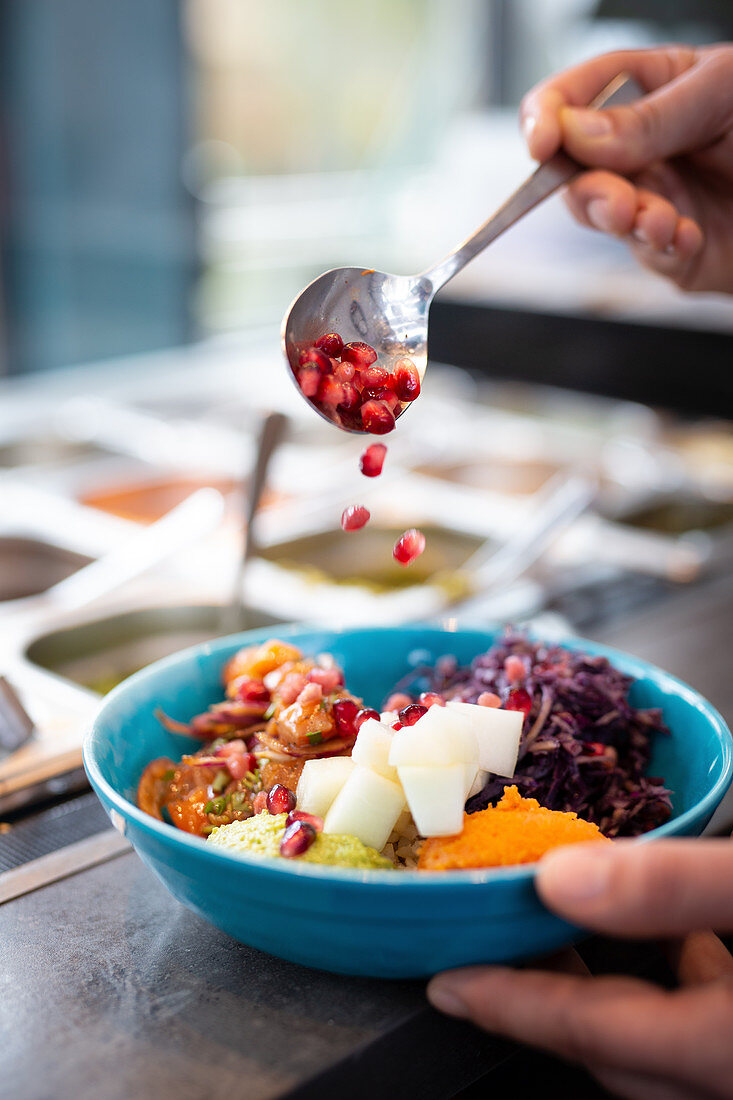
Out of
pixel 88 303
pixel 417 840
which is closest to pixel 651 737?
pixel 417 840

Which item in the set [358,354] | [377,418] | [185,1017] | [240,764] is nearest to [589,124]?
[358,354]

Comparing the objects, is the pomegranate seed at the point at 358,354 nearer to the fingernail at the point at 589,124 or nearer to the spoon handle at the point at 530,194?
the spoon handle at the point at 530,194

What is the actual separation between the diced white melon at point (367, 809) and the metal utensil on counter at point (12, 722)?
26.4 inches

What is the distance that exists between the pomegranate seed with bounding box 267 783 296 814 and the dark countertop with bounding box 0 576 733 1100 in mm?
164

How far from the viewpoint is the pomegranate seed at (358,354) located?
1591mm

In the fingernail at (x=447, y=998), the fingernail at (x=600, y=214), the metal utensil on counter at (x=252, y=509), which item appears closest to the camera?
the fingernail at (x=447, y=998)

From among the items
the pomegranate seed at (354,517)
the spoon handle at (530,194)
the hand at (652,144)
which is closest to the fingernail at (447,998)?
the pomegranate seed at (354,517)

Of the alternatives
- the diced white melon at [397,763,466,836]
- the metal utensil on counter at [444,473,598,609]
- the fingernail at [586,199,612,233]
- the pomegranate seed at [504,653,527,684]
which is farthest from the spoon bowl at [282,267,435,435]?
the metal utensil on counter at [444,473,598,609]

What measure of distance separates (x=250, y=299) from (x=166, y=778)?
7989 mm

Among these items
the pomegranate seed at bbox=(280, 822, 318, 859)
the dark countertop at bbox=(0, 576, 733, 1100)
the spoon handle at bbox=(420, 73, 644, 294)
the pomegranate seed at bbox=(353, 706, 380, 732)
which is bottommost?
the dark countertop at bbox=(0, 576, 733, 1100)

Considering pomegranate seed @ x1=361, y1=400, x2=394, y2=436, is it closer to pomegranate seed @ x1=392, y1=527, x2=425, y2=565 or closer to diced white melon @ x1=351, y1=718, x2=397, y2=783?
pomegranate seed @ x1=392, y1=527, x2=425, y2=565

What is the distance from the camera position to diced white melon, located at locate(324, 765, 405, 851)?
1.17 metres

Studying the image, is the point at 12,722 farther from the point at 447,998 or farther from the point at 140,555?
the point at 447,998

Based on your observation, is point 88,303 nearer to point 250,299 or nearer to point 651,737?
point 250,299
